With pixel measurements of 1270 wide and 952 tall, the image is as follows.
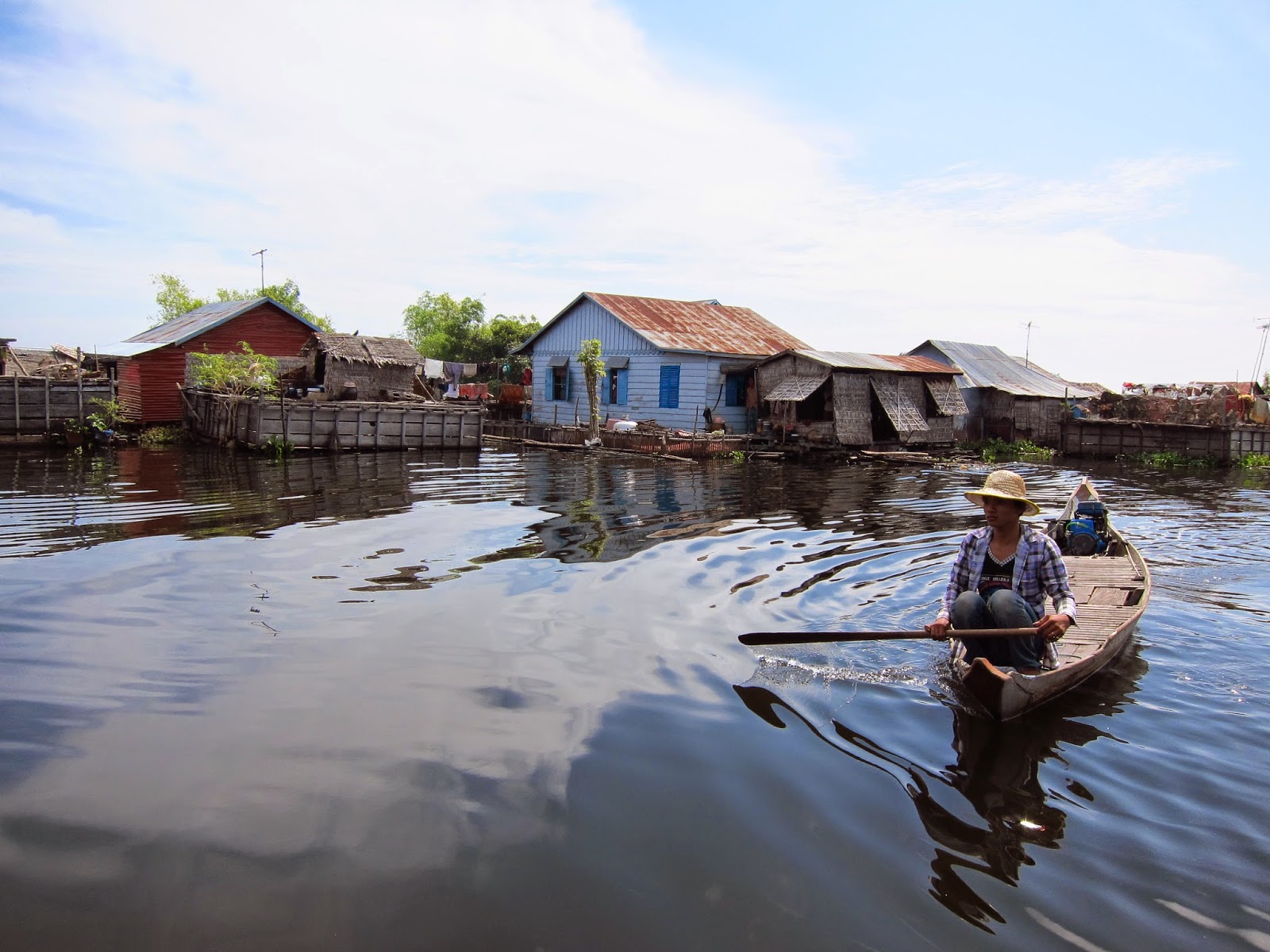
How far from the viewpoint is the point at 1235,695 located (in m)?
6.36

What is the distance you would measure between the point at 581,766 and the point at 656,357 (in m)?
23.9

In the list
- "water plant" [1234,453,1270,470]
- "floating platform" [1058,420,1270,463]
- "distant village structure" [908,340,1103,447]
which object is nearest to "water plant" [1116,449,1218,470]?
"floating platform" [1058,420,1270,463]

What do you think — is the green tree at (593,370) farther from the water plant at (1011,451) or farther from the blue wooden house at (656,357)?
the water plant at (1011,451)

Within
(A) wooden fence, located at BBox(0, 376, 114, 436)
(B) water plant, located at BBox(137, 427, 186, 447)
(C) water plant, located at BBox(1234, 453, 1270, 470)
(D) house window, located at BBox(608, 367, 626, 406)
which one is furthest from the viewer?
(D) house window, located at BBox(608, 367, 626, 406)

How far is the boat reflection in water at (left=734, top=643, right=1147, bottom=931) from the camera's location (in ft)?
13.5

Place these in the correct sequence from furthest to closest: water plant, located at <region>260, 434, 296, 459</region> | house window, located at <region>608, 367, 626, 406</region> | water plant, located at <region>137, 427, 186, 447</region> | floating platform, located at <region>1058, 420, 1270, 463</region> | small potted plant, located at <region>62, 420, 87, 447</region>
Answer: house window, located at <region>608, 367, 626, 406</region> → floating platform, located at <region>1058, 420, 1270, 463</region> → water plant, located at <region>137, 427, 186, 447</region> → small potted plant, located at <region>62, 420, 87, 447</region> → water plant, located at <region>260, 434, 296, 459</region>

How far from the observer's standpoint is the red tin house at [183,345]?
27.8 meters

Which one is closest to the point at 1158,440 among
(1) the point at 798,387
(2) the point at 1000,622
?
(1) the point at 798,387

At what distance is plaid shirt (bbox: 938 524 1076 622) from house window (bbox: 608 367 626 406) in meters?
23.8

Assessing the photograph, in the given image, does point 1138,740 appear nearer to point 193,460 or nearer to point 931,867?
point 931,867

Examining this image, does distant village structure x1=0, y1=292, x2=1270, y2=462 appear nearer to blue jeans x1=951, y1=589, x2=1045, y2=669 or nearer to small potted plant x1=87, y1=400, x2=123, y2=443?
small potted plant x1=87, y1=400, x2=123, y2=443

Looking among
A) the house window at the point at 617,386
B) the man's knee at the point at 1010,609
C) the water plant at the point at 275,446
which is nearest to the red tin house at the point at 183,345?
the water plant at the point at 275,446

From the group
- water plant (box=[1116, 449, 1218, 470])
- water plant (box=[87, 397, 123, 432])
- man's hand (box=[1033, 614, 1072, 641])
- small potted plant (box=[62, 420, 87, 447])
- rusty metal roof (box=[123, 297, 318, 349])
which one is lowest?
man's hand (box=[1033, 614, 1072, 641])

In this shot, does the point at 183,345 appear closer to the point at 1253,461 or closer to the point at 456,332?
the point at 456,332
